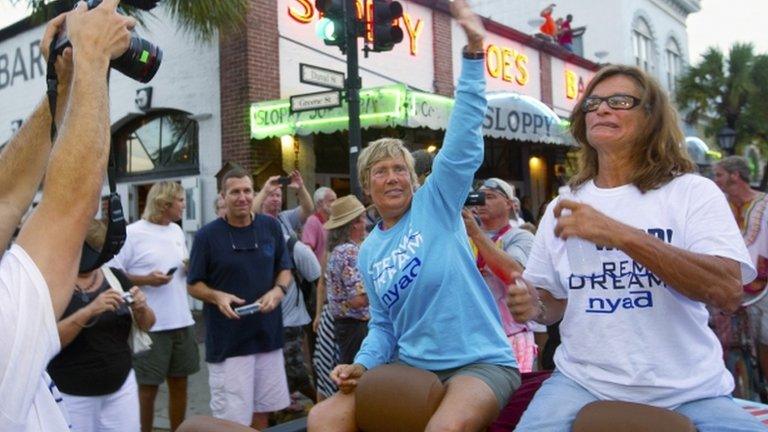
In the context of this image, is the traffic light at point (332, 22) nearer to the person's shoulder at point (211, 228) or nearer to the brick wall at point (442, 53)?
the person's shoulder at point (211, 228)

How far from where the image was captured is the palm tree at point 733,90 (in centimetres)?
2380

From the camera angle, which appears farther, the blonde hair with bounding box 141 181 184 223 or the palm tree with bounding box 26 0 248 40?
the palm tree with bounding box 26 0 248 40

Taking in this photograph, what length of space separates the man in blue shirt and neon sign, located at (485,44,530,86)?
11889mm

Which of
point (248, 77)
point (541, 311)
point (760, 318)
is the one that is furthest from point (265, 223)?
point (248, 77)

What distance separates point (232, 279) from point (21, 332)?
3.40m

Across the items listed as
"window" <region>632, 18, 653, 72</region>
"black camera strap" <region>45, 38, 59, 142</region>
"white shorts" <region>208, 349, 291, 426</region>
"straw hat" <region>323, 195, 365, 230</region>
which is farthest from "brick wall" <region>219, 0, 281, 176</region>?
"window" <region>632, 18, 653, 72</region>

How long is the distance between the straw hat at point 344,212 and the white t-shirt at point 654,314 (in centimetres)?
311

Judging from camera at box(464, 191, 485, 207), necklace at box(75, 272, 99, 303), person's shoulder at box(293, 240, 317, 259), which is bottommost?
necklace at box(75, 272, 99, 303)

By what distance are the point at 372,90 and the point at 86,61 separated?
8452mm

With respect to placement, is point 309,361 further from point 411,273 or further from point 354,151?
point 411,273

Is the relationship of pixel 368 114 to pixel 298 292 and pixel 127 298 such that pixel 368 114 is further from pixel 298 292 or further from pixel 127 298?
pixel 127 298

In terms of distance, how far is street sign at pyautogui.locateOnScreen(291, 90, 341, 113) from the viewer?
24.6ft

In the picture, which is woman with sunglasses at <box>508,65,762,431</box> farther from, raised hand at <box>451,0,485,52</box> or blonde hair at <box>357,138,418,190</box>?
blonde hair at <box>357,138,418,190</box>

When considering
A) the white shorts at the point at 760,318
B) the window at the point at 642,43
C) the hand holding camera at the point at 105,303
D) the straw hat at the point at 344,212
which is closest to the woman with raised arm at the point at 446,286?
the hand holding camera at the point at 105,303
